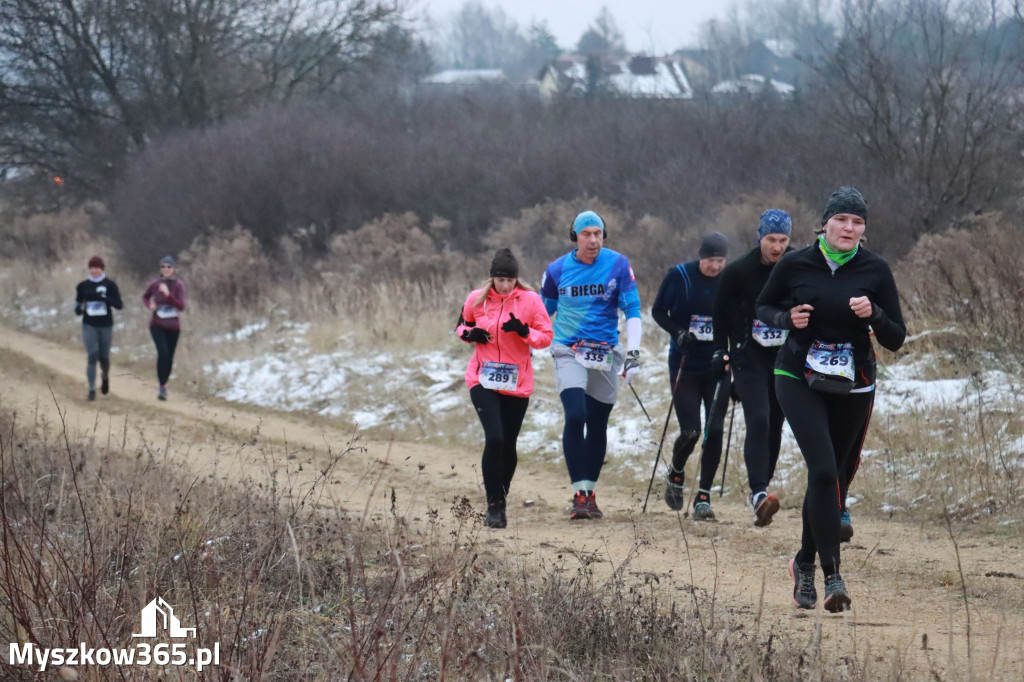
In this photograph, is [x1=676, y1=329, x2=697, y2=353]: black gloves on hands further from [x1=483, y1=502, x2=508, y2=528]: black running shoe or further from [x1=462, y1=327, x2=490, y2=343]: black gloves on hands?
[x1=483, y1=502, x2=508, y2=528]: black running shoe

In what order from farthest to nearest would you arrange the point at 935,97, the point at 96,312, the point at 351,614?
the point at 935,97 → the point at 96,312 → the point at 351,614

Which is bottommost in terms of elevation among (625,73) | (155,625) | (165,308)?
(155,625)

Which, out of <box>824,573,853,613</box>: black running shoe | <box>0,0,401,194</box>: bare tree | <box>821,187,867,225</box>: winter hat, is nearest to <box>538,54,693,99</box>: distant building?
<box>0,0,401,194</box>: bare tree

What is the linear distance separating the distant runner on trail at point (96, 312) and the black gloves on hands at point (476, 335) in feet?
24.2

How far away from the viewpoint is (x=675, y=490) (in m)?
7.72

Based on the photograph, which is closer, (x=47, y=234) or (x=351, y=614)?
(x=351, y=614)

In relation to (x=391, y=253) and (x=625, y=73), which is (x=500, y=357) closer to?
(x=391, y=253)

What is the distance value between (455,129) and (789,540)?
23871 millimetres

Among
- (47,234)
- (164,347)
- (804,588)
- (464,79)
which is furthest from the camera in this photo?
(464,79)

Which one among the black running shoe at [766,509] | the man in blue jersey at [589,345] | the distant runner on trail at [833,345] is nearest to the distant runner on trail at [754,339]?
the black running shoe at [766,509]

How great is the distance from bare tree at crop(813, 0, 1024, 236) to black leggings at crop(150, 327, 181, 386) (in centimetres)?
1088

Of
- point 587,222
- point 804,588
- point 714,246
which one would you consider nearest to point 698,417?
point 714,246

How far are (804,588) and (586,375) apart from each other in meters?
2.68

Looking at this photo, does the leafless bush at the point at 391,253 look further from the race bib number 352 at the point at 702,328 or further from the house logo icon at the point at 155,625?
the house logo icon at the point at 155,625
